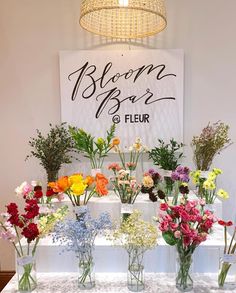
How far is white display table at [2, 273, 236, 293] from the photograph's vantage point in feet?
5.12

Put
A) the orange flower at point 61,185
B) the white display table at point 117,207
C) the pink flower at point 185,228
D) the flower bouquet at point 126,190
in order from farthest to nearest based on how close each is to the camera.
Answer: the white display table at point 117,207
the flower bouquet at point 126,190
the orange flower at point 61,185
the pink flower at point 185,228

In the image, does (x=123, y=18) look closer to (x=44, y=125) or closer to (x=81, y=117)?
(x=81, y=117)

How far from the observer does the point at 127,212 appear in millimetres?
1834

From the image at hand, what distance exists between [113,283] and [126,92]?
1.39 m

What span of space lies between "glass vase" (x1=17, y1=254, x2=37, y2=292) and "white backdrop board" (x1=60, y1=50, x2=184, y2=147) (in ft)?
3.70

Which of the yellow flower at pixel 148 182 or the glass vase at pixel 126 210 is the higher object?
the yellow flower at pixel 148 182

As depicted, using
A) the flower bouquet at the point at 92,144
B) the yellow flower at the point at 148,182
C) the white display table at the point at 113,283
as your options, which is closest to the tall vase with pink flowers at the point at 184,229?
the white display table at the point at 113,283

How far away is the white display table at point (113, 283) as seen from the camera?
1.56 meters

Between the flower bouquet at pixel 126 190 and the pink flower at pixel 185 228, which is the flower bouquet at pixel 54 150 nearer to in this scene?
the flower bouquet at pixel 126 190

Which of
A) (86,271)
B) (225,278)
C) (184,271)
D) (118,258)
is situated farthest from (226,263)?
(86,271)

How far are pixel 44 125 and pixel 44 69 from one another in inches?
17.9

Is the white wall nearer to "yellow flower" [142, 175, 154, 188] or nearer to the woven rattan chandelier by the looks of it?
the woven rattan chandelier

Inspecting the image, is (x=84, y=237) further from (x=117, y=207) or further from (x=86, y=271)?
(x=117, y=207)

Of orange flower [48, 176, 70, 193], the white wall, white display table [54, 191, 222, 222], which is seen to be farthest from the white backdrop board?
orange flower [48, 176, 70, 193]
